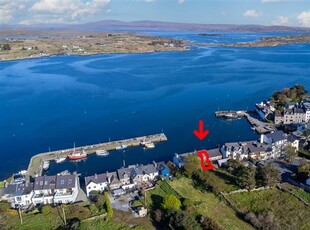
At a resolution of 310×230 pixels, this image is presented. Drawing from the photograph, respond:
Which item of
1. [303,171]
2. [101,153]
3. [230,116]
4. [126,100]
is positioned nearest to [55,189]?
[101,153]

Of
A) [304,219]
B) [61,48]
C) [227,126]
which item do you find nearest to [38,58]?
[61,48]

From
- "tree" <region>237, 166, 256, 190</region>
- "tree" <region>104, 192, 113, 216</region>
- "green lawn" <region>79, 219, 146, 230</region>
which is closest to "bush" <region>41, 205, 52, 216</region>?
"green lawn" <region>79, 219, 146, 230</region>

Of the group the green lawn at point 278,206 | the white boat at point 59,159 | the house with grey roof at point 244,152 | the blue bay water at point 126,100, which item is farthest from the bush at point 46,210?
the house with grey roof at point 244,152

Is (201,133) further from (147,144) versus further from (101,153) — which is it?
(101,153)

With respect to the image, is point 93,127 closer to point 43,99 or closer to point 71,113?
point 71,113

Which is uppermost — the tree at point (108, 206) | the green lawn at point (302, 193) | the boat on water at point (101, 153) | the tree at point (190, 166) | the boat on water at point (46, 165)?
the tree at point (190, 166)

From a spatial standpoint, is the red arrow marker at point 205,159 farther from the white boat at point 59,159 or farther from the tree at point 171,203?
the white boat at point 59,159
